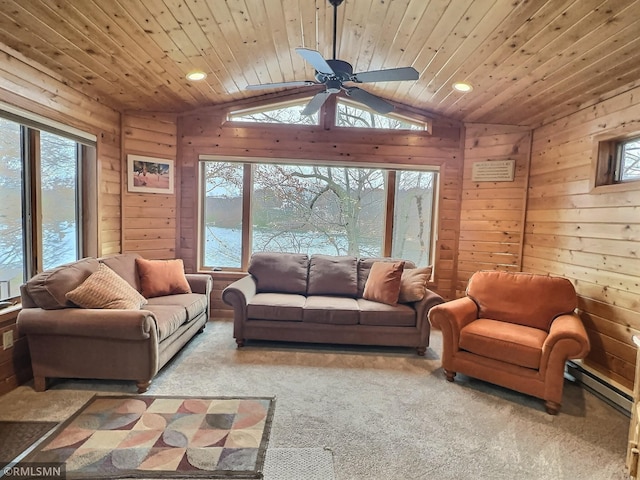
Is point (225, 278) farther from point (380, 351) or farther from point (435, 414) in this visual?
point (435, 414)

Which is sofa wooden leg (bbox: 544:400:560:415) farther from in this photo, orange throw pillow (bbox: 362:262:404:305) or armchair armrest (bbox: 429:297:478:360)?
orange throw pillow (bbox: 362:262:404:305)

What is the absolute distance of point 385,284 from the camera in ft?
11.8

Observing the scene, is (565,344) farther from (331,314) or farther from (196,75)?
(196,75)

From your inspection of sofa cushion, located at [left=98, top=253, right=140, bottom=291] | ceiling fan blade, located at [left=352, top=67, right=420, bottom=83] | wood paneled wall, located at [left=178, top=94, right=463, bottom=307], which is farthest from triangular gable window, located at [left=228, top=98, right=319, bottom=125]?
sofa cushion, located at [left=98, top=253, right=140, bottom=291]

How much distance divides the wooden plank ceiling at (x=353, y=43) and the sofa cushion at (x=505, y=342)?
83.5 inches

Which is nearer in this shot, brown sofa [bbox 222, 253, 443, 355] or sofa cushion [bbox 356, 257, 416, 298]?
brown sofa [bbox 222, 253, 443, 355]

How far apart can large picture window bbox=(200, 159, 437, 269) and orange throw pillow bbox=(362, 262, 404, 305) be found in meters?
0.83

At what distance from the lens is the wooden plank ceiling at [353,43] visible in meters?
2.18

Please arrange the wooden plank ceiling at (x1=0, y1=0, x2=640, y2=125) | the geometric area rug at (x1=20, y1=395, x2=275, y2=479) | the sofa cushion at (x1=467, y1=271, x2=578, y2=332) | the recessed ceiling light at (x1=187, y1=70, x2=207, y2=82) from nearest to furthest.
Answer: the geometric area rug at (x1=20, y1=395, x2=275, y2=479) < the wooden plank ceiling at (x1=0, y1=0, x2=640, y2=125) < the sofa cushion at (x1=467, y1=271, x2=578, y2=332) < the recessed ceiling light at (x1=187, y1=70, x2=207, y2=82)

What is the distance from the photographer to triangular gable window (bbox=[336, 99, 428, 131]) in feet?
14.4

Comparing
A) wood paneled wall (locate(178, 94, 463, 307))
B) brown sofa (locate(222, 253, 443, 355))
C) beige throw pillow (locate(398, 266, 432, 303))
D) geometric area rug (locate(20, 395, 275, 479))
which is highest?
wood paneled wall (locate(178, 94, 463, 307))

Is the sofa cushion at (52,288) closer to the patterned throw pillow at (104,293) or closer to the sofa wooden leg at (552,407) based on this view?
the patterned throw pillow at (104,293)

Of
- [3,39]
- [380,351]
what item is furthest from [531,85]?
[3,39]

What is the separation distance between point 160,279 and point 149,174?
1.44 m
